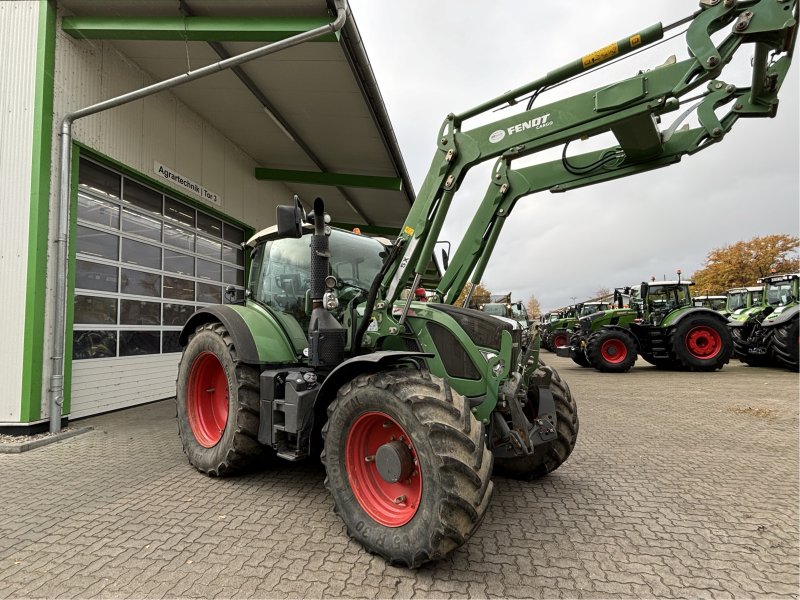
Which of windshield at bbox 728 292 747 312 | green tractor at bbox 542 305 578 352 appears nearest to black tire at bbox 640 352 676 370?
green tractor at bbox 542 305 578 352

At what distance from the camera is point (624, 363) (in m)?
11.7

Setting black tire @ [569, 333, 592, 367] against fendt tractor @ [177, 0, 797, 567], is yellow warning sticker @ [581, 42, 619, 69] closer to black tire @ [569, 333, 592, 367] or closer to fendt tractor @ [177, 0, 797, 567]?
fendt tractor @ [177, 0, 797, 567]

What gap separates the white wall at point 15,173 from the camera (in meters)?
4.85

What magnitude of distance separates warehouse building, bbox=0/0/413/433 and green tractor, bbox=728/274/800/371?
34.4 ft

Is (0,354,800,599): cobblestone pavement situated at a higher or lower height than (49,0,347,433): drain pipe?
lower

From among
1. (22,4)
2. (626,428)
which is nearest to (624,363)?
(626,428)

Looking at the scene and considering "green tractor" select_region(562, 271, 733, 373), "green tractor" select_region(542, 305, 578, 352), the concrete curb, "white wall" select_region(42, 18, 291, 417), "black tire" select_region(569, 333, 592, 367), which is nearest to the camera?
the concrete curb

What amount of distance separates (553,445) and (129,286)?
6.51 metres

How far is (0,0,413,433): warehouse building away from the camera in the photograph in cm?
496

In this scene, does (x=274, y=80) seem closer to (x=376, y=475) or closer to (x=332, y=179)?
(x=332, y=179)

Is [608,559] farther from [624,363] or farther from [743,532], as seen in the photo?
[624,363]

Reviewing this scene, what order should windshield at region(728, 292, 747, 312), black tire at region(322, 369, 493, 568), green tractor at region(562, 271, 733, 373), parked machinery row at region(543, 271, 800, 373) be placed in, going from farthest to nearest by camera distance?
windshield at region(728, 292, 747, 312) < green tractor at region(562, 271, 733, 373) < parked machinery row at region(543, 271, 800, 373) < black tire at region(322, 369, 493, 568)

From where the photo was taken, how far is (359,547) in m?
2.57

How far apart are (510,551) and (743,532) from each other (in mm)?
1605
